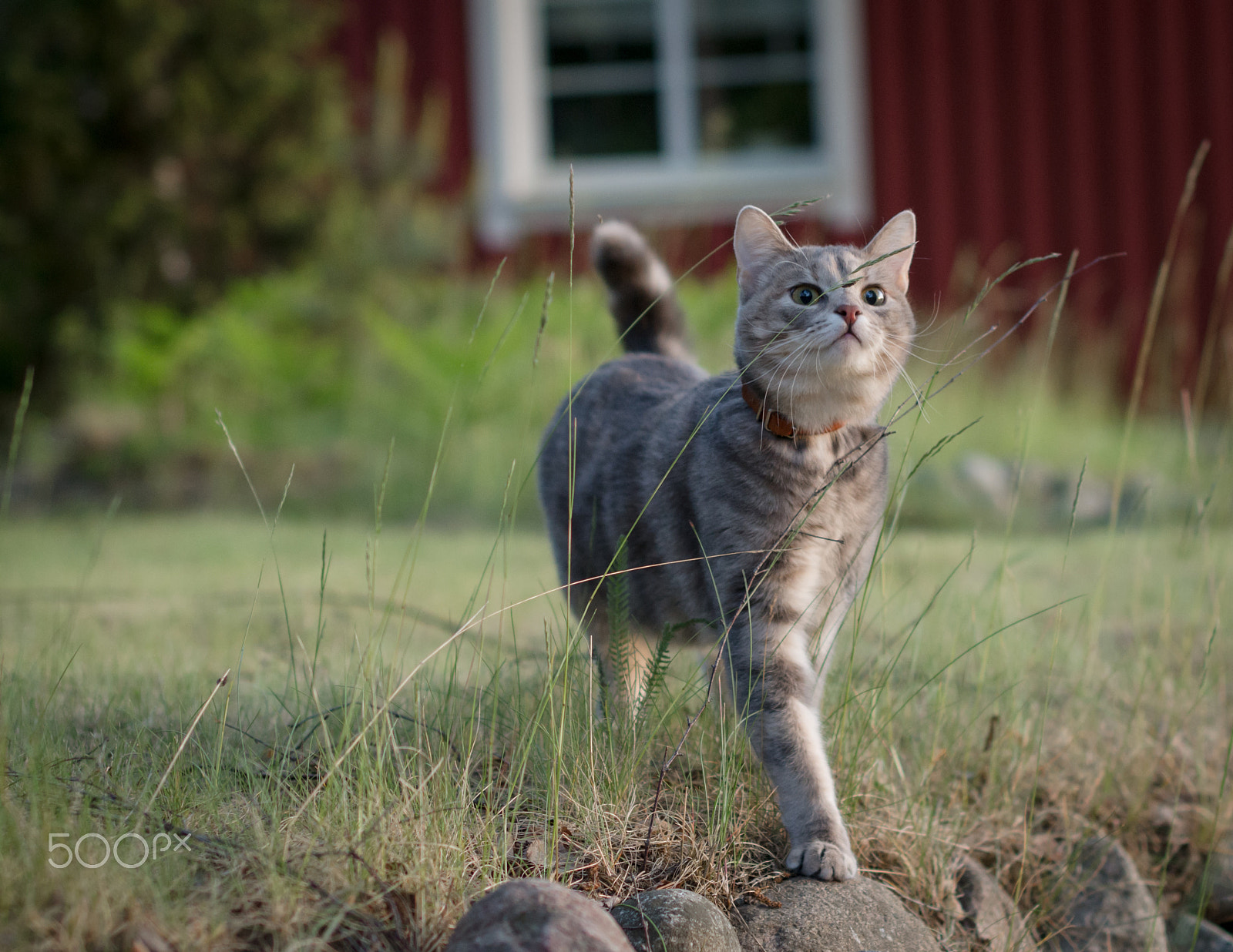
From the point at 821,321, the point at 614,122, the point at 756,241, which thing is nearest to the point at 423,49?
the point at 614,122

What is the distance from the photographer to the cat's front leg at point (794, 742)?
5.17ft

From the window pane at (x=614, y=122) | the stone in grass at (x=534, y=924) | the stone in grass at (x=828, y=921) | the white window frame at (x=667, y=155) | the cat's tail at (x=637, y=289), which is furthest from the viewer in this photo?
the window pane at (x=614, y=122)

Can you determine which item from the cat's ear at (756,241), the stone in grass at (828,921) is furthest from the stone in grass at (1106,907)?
the cat's ear at (756,241)

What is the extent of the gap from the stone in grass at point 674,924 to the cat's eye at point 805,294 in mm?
978

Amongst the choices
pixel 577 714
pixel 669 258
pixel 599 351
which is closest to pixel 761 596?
pixel 577 714

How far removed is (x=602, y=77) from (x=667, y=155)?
26.8 inches

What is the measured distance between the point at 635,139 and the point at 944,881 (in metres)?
6.17

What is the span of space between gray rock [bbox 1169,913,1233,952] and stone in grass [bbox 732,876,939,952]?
2.31 feet

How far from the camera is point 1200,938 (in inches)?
78.7

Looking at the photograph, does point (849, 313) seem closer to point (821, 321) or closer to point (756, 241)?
point (821, 321)

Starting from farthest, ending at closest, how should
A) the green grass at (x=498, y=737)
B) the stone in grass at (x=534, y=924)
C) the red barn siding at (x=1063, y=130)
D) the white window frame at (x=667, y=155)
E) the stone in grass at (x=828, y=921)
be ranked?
the white window frame at (x=667, y=155)
the red barn siding at (x=1063, y=130)
the stone in grass at (x=828, y=921)
the green grass at (x=498, y=737)
the stone in grass at (x=534, y=924)

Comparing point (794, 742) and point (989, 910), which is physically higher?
point (794, 742)

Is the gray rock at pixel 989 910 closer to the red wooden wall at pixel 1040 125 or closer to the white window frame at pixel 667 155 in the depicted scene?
the red wooden wall at pixel 1040 125

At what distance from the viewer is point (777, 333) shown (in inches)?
70.7
